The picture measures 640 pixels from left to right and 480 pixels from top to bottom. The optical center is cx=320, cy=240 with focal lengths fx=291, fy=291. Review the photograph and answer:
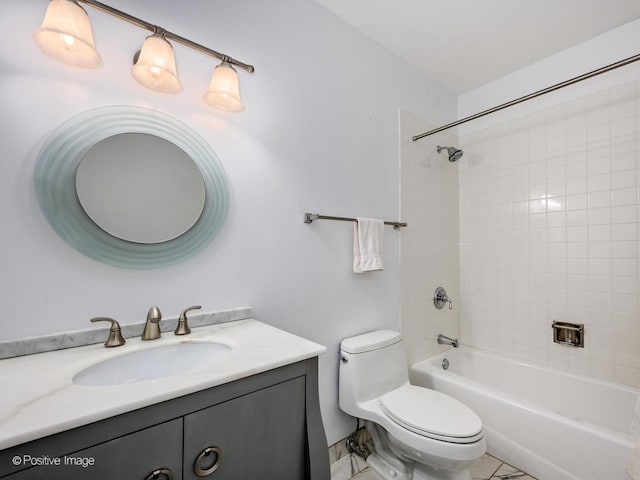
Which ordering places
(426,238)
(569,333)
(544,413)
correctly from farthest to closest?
(426,238) < (569,333) < (544,413)

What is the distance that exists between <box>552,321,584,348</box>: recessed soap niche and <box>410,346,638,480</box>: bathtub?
20 cm

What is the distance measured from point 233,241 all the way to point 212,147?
15.5 inches

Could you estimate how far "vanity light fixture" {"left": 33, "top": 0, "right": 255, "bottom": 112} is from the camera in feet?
2.72

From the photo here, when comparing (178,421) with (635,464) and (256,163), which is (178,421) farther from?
(635,464)

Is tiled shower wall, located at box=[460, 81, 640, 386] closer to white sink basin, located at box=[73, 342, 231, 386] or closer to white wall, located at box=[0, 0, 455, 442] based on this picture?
white wall, located at box=[0, 0, 455, 442]

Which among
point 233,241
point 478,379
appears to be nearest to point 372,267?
point 233,241

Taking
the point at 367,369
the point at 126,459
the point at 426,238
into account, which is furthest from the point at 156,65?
the point at 426,238

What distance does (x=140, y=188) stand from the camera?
104cm

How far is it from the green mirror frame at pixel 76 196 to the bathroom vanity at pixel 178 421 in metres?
0.31

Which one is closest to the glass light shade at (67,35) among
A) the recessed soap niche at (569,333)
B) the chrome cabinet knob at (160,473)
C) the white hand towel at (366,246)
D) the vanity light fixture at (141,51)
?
the vanity light fixture at (141,51)

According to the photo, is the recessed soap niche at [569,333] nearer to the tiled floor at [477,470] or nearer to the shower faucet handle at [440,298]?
the shower faucet handle at [440,298]

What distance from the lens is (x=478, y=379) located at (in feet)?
7.25

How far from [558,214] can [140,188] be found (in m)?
2.43

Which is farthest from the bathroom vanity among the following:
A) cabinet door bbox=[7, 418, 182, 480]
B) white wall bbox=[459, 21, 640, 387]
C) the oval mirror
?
white wall bbox=[459, 21, 640, 387]
